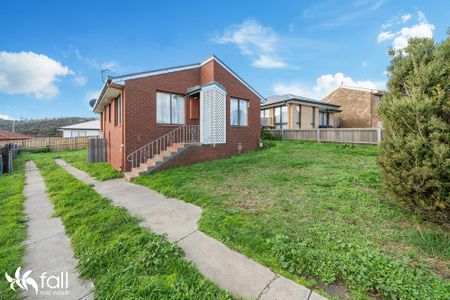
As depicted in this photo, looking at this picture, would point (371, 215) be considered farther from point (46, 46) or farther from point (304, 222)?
point (46, 46)

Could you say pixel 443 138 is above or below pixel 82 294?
above

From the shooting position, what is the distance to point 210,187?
5.82 m

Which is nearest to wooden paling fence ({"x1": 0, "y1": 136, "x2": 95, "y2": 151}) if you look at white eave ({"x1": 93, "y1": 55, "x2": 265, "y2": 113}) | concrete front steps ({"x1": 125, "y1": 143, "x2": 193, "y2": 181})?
white eave ({"x1": 93, "y1": 55, "x2": 265, "y2": 113})

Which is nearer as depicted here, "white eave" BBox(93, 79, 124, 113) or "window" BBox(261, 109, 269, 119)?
"white eave" BBox(93, 79, 124, 113)

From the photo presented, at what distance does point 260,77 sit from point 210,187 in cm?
1650

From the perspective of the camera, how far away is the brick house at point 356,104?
19.5 m

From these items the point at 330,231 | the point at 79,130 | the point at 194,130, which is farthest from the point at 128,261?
the point at 79,130

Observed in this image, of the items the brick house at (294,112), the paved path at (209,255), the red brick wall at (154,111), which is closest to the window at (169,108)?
the red brick wall at (154,111)

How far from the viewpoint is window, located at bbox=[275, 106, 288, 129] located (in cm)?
1808

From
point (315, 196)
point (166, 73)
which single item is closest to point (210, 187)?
Result: point (315, 196)

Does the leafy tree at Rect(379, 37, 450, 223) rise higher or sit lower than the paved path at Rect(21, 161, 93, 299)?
higher

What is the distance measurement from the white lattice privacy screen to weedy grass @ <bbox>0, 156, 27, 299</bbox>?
6.54m

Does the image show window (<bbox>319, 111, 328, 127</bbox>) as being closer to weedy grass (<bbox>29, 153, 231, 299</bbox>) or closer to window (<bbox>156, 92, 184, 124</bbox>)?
window (<bbox>156, 92, 184, 124</bbox>)

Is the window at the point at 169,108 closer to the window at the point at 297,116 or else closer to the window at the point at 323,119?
the window at the point at 297,116
